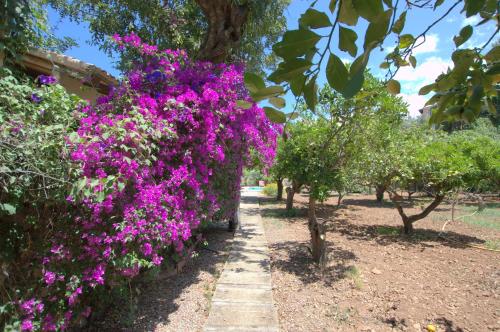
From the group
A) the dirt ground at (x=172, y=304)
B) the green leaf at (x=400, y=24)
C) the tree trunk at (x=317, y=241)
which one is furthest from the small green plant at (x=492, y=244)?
the green leaf at (x=400, y=24)

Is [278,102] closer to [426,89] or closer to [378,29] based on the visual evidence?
[378,29]

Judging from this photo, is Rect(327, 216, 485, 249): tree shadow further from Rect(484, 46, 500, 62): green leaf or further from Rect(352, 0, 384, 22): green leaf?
Rect(352, 0, 384, 22): green leaf


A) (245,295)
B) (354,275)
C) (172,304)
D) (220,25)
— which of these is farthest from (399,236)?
(220,25)

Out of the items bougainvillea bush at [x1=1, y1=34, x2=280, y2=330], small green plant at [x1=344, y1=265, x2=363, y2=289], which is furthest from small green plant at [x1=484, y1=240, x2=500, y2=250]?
bougainvillea bush at [x1=1, y1=34, x2=280, y2=330]

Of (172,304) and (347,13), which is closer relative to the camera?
(347,13)

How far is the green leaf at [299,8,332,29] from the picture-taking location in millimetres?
580

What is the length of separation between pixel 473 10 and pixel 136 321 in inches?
141

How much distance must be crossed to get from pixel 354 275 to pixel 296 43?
4.59 metres

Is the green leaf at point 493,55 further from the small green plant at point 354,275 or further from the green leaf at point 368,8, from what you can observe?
the small green plant at point 354,275

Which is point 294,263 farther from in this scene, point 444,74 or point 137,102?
point 444,74

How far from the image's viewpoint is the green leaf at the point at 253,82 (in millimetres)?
667

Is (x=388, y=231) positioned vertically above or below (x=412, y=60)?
below

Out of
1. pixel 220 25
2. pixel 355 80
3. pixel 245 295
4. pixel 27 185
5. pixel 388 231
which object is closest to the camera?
pixel 355 80

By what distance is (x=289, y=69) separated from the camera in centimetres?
61
